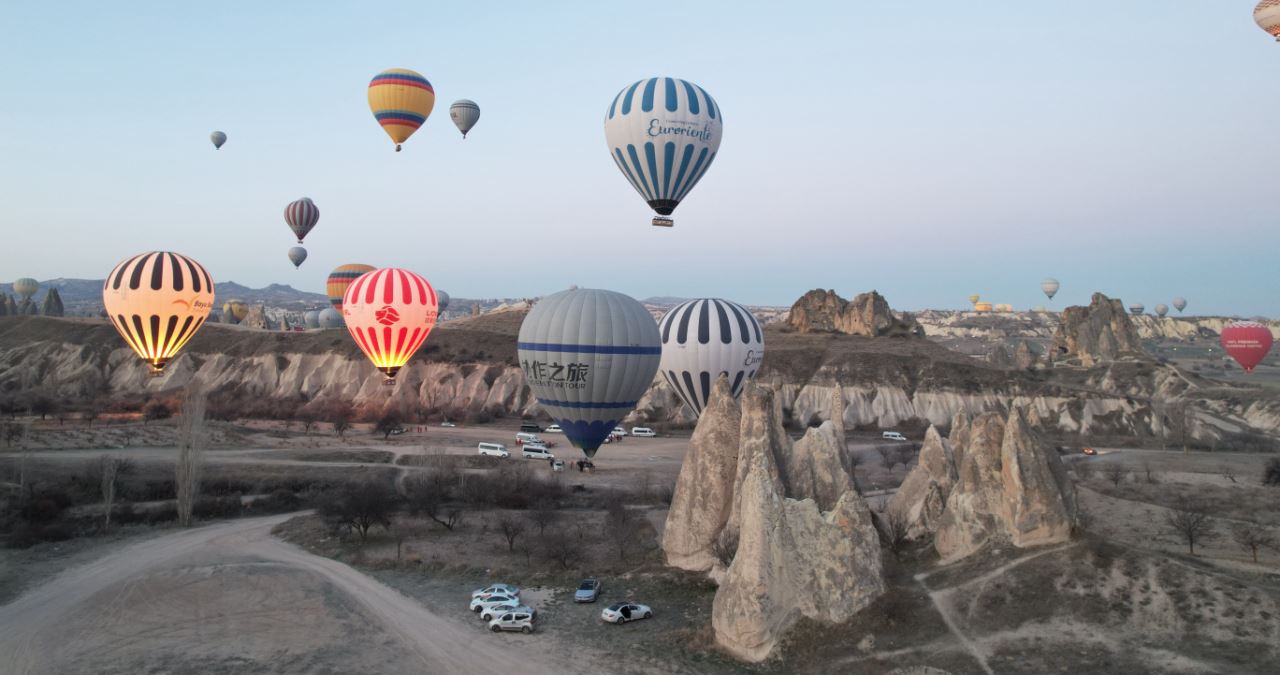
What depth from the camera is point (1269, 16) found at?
110 ft

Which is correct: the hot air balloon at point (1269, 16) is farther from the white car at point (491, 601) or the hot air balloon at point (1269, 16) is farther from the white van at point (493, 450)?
the white van at point (493, 450)

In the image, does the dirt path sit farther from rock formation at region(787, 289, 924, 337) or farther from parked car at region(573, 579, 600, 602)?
rock formation at region(787, 289, 924, 337)

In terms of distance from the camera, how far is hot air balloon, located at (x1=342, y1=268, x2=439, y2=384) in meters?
35.7

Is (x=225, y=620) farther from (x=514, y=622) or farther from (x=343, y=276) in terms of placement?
(x=343, y=276)

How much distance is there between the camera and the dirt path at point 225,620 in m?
17.8

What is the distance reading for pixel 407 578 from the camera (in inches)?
955

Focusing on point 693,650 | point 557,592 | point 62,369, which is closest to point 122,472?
point 557,592

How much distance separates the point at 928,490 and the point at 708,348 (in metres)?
11.5

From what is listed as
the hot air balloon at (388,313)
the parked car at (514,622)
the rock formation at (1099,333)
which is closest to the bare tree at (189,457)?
the hot air balloon at (388,313)

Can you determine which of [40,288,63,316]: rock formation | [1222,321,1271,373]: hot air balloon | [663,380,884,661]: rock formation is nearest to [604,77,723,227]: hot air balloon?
[663,380,884,661]: rock formation

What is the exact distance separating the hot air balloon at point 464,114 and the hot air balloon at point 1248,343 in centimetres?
6175

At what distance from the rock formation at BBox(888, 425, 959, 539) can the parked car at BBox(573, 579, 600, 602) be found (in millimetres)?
8978

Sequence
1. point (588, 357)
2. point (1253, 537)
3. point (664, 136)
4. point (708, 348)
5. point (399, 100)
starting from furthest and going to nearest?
point (399, 100) < point (708, 348) < point (664, 136) < point (588, 357) < point (1253, 537)


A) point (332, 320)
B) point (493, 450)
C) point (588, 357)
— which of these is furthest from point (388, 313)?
point (332, 320)
